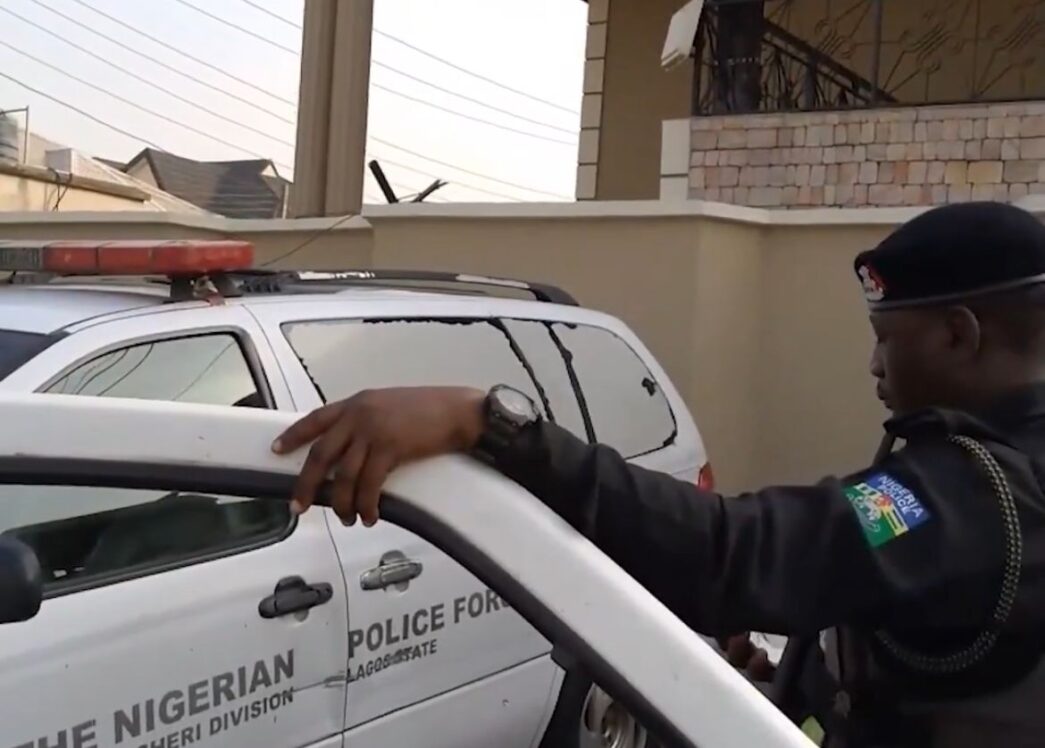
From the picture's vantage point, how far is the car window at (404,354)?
10.3 ft

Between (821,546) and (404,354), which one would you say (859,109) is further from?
(821,546)

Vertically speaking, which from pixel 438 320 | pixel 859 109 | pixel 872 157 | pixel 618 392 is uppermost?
pixel 859 109

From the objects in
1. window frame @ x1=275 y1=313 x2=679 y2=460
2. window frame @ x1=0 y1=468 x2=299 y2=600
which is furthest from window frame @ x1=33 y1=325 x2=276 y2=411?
window frame @ x1=0 y1=468 x2=299 y2=600

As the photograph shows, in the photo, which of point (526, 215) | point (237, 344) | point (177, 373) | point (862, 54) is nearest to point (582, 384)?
point (237, 344)

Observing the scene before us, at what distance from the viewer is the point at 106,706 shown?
2.36 m

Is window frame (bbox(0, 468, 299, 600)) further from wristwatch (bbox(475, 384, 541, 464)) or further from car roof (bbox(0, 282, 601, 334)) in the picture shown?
car roof (bbox(0, 282, 601, 334))

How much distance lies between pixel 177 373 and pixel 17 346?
1.23 ft

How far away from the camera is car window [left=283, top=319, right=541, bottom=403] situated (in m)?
3.13

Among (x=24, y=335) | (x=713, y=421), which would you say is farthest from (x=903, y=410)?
(x=713, y=421)

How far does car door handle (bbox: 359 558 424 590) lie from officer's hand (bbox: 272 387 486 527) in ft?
6.00

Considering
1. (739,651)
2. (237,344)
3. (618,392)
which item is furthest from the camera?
(618,392)

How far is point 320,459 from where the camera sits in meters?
1.13

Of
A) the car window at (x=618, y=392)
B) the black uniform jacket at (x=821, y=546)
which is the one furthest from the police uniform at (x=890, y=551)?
the car window at (x=618, y=392)

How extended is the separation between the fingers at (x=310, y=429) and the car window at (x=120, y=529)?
1.25 metres
